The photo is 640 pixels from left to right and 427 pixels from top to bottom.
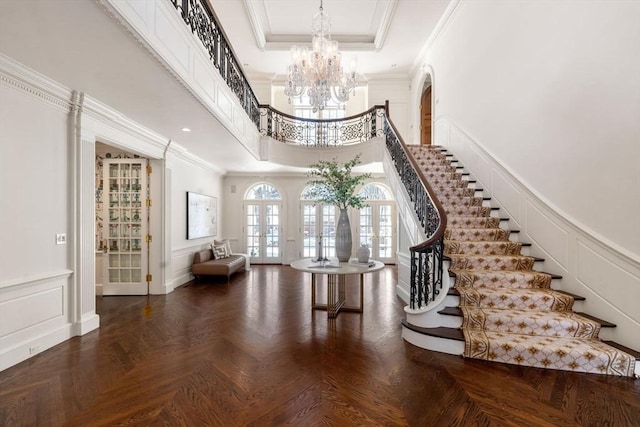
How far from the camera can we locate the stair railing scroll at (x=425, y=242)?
3.44 metres

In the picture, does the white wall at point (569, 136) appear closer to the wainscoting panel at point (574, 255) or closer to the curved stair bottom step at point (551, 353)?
the wainscoting panel at point (574, 255)

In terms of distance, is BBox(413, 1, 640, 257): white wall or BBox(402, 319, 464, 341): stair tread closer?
BBox(413, 1, 640, 257): white wall

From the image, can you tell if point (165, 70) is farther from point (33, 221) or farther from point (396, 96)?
point (396, 96)

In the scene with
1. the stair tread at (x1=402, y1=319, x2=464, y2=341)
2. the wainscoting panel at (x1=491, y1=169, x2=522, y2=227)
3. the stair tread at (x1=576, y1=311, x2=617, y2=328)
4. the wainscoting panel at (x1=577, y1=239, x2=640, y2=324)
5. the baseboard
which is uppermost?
the wainscoting panel at (x1=491, y1=169, x2=522, y2=227)

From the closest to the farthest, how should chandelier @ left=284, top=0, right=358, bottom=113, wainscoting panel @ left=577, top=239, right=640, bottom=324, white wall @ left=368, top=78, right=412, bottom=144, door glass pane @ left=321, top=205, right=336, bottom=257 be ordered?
wainscoting panel @ left=577, top=239, right=640, bottom=324, chandelier @ left=284, top=0, right=358, bottom=113, door glass pane @ left=321, top=205, right=336, bottom=257, white wall @ left=368, top=78, right=412, bottom=144

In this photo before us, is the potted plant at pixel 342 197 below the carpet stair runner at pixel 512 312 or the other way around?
the other way around

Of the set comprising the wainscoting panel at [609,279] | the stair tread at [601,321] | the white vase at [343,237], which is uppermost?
the white vase at [343,237]

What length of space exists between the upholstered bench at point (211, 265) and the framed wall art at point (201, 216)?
490mm

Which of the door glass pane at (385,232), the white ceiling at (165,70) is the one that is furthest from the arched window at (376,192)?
the white ceiling at (165,70)

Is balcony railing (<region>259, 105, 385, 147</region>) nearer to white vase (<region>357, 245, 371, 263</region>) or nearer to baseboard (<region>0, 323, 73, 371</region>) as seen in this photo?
white vase (<region>357, 245, 371, 263</region>)

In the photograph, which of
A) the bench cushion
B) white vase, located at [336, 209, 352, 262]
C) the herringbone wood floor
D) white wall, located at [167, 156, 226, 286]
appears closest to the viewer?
the herringbone wood floor

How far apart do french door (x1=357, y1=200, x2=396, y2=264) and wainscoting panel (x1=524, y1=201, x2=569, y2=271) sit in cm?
516

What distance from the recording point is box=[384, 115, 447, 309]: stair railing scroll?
11.3 ft

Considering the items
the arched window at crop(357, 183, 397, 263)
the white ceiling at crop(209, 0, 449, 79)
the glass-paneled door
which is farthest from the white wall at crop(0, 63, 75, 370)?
the arched window at crop(357, 183, 397, 263)
